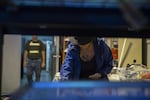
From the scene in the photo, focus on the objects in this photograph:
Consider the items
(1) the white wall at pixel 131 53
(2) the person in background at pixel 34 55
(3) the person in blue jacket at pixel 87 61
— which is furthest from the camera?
(2) the person in background at pixel 34 55

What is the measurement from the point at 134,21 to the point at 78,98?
0.33 meters

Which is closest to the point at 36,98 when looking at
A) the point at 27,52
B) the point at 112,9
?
the point at 112,9

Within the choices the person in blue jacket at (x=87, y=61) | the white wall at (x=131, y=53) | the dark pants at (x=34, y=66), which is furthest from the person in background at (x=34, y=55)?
the person in blue jacket at (x=87, y=61)

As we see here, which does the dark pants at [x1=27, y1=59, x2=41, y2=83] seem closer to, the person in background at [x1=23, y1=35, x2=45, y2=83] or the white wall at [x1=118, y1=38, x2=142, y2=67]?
the person in background at [x1=23, y1=35, x2=45, y2=83]

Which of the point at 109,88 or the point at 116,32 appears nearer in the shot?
the point at 109,88

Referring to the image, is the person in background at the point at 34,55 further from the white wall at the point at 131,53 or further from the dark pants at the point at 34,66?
the white wall at the point at 131,53

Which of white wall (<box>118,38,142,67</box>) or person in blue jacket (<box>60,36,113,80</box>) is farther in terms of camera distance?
white wall (<box>118,38,142,67</box>)

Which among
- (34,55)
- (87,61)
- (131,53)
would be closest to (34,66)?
(34,55)

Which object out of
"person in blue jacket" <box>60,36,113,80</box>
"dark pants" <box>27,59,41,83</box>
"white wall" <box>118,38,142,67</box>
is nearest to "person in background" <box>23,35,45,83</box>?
"dark pants" <box>27,59,41,83</box>

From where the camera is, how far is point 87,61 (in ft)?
6.32

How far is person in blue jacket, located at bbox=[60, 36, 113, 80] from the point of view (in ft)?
6.11

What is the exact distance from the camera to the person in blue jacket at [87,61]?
1.86 metres

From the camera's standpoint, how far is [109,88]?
781 millimetres

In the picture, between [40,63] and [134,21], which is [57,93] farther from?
[40,63]
